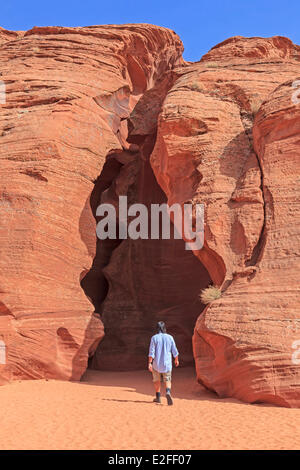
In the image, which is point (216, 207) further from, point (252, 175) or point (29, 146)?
point (29, 146)

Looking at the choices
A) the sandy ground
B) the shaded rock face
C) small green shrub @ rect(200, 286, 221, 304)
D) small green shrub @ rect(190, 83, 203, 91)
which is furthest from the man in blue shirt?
small green shrub @ rect(190, 83, 203, 91)

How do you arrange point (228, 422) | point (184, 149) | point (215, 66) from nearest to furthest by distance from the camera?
point (228, 422) → point (184, 149) → point (215, 66)

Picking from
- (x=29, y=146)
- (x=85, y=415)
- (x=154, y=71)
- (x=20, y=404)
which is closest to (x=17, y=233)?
(x=29, y=146)

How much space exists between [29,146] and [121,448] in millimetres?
9940

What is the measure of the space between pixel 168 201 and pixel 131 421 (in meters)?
7.55

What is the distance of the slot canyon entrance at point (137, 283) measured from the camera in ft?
59.6

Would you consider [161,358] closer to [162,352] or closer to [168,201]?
[162,352]

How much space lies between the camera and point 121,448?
6195 mm

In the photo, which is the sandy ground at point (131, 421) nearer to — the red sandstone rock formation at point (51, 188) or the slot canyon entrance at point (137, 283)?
the red sandstone rock formation at point (51, 188)

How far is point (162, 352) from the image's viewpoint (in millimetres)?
9570

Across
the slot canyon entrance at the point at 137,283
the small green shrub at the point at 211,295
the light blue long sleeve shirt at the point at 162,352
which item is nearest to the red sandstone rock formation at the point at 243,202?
the small green shrub at the point at 211,295

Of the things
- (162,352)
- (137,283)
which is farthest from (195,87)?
(162,352)

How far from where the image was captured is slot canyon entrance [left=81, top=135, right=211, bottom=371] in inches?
715

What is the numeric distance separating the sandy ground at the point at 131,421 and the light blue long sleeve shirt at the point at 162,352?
73 cm
